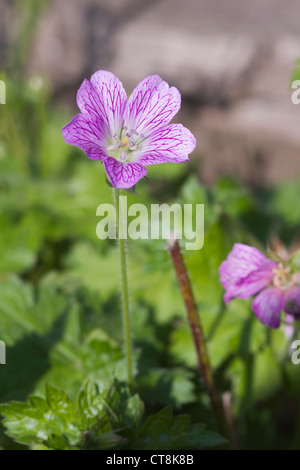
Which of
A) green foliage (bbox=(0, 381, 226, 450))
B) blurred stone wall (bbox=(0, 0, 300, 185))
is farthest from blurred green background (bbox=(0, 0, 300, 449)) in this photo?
blurred stone wall (bbox=(0, 0, 300, 185))

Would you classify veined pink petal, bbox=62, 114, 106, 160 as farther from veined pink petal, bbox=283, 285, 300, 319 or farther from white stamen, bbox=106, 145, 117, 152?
veined pink petal, bbox=283, 285, 300, 319

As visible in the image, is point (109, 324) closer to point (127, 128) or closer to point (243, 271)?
point (243, 271)

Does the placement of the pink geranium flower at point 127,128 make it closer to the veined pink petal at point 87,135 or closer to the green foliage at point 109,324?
the veined pink petal at point 87,135

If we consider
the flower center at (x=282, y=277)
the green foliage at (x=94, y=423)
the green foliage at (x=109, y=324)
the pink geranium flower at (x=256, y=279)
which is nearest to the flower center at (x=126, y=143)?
the green foliage at (x=109, y=324)

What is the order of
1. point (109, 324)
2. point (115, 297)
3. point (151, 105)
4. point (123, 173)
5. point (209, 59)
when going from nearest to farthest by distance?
point (123, 173) < point (151, 105) < point (109, 324) < point (115, 297) < point (209, 59)

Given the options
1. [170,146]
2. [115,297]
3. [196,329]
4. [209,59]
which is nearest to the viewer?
[170,146]

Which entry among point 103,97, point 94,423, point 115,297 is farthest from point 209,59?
point 94,423
